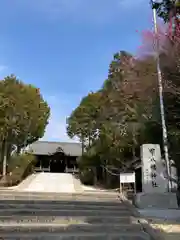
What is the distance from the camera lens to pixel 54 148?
43.6 m

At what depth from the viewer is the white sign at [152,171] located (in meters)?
9.56

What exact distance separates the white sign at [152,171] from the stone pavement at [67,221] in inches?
45.6

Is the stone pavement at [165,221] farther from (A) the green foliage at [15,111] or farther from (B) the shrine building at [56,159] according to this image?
(B) the shrine building at [56,159]

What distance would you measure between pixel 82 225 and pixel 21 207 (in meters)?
2.98

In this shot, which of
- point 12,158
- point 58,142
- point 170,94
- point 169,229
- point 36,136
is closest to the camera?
point 169,229

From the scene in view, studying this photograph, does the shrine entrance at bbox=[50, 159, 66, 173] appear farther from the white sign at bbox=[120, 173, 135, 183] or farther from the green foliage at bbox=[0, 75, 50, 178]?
the white sign at bbox=[120, 173, 135, 183]

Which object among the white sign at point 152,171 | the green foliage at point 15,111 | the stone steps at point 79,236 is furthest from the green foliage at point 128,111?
the stone steps at point 79,236

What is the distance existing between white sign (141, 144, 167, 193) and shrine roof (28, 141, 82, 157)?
31680mm

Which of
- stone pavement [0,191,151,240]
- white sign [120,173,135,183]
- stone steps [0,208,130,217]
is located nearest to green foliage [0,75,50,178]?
white sign [120,173,135,183]

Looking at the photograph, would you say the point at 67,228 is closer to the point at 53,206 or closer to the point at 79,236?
the point at 79,236

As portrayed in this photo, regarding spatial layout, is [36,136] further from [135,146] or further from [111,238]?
[111,238]

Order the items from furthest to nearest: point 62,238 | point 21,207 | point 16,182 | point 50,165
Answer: point 50,165, point 16,182, point 21,207, point 62,238

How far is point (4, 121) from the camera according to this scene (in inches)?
752

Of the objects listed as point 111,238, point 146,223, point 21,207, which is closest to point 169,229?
point 146,223
